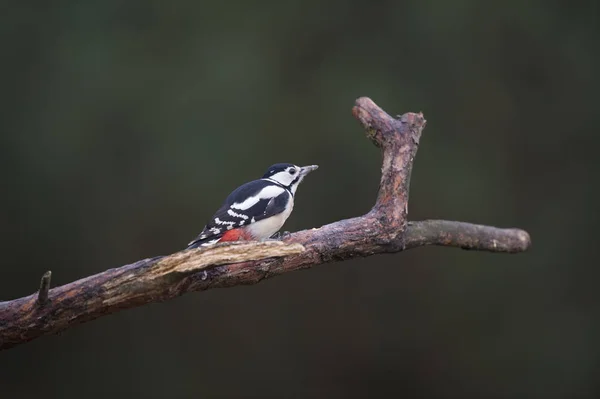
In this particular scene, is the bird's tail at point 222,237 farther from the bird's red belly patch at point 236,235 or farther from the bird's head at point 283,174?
the bird's head at point 283,174

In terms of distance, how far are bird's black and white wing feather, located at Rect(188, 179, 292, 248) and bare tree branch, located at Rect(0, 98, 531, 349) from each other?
20 cm

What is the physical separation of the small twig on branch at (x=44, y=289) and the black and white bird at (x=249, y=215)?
512mm

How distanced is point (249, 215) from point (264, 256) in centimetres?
48

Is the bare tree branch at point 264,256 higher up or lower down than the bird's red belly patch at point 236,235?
lower down

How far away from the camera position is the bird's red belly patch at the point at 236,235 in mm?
2121

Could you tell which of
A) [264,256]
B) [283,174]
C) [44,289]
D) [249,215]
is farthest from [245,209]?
[44,289]

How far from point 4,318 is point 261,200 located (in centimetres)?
83

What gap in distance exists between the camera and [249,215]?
2121 millimetres

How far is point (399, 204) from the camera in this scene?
2.09 meters

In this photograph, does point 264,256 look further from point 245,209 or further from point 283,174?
point 283,174

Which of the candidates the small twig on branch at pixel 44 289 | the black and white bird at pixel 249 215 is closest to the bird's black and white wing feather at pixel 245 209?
the black and white bird at pixel 249 215

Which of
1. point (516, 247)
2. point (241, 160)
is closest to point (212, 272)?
point (516, 247)

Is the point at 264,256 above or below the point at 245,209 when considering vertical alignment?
below

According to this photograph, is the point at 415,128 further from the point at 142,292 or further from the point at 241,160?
the point at 241,160
